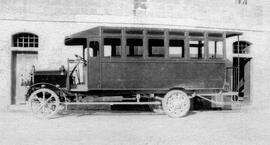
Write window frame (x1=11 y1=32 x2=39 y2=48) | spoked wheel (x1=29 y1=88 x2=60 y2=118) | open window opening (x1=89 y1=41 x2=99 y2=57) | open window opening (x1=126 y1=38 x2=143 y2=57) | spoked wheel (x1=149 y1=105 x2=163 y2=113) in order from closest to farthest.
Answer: spoked wheel (x1=29 y1=88 x2=60 y2=118) < open window opening (x1=89 y1=41 x2=99 y2=57) < open window opening (x1=126 y1=38 x2=143 y2=57) < spoked wheel (x1=149 y1=105 x2=163 y2=113) < window frame (x1=11 y1=32 x2=39 y2=48)

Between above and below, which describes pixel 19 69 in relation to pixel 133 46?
below

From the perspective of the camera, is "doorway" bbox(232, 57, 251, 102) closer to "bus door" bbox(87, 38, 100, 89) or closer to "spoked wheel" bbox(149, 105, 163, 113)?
"spoked wheel" bbox(149, 105, 163, 113)

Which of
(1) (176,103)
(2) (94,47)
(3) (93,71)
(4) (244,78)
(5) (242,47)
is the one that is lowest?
(1) (176,103)

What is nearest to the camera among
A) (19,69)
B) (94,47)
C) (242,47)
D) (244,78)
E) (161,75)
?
(161,75)

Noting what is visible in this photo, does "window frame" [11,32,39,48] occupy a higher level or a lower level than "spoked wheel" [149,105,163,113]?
higher

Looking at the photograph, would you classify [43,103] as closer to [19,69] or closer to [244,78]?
[19,69]

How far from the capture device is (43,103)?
367 inches

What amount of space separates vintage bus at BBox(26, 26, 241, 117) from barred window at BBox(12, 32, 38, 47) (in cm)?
351

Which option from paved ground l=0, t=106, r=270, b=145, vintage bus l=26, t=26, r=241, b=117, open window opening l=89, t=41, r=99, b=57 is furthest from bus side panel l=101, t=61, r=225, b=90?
paved ground l=0, t=106, r=270, b=145

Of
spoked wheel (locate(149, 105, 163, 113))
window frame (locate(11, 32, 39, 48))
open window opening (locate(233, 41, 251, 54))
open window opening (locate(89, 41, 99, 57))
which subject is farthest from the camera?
open window opening (locate(233, 41, 251, 54))

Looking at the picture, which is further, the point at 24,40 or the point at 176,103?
the point at 24,40

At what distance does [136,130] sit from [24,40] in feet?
23.9

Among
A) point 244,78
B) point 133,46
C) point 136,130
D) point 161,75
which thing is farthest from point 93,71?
point 244,78

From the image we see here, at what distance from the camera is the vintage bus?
30.4ft
